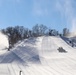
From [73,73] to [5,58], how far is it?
6467 mm

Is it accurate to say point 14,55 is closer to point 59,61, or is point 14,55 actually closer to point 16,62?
point 16,62

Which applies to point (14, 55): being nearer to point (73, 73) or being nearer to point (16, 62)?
point (16, 62)

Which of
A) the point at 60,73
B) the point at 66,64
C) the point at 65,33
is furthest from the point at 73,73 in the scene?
the point at 65,33

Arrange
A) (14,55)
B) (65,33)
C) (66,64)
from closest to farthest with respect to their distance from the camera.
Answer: (66,64), (14,55), (65,33)

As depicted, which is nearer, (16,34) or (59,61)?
(59,61)

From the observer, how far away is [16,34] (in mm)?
54469

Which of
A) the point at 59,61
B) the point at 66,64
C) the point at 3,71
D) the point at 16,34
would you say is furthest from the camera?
the point at 16,34

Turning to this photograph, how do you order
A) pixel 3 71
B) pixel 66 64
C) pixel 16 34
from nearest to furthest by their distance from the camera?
pixel 3 71 < pixel 66 64 < pixel 16 34

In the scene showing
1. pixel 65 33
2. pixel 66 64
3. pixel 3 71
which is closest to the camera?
pixel 3 71

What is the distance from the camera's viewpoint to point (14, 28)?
2232 inches

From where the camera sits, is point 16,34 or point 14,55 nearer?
point 14,55

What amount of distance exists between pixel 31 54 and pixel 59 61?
3239 mm

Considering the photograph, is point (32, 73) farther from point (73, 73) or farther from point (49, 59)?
point (49, 59)

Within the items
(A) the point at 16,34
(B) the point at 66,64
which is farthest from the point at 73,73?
(A) the point at 16,34
